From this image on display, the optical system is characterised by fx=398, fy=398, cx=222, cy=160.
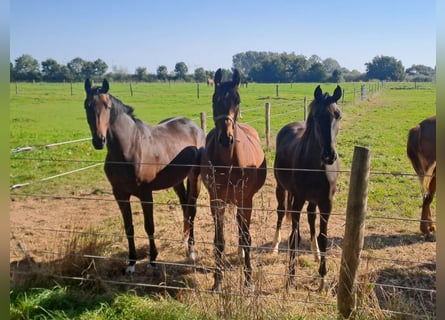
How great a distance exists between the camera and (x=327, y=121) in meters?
3.78

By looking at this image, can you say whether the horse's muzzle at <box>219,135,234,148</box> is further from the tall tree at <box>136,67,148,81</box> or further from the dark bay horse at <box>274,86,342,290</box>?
the tall tree at <box>136,67,148,81</box>

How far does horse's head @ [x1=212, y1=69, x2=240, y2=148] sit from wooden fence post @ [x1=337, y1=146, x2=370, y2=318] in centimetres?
135

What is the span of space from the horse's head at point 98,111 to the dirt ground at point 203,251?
0.72 meters

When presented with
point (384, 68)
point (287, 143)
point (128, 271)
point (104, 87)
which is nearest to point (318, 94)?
point (287, 143)

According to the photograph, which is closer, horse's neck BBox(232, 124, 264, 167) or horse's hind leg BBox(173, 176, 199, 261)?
horse's neck BBox(232, 124, 264, 167)

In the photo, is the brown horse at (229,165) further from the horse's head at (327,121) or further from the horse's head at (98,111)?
the horse's head at (98,111)

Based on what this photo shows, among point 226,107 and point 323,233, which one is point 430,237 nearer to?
point 323,233

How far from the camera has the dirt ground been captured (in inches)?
136

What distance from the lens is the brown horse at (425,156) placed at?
547 centimetres

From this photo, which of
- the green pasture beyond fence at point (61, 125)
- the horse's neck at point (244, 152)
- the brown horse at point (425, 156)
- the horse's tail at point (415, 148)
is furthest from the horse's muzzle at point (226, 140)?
the horse's tail at point (415, 148)

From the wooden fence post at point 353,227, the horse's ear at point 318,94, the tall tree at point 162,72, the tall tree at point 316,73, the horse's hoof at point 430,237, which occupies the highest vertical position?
the tall tree at point 162,72

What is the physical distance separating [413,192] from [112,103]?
18.4 feet

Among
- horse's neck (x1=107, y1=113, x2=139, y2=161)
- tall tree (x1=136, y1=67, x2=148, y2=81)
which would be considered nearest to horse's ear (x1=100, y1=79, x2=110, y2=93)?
horse's neck (x1=107, y1=113, x2=139, y2=161)

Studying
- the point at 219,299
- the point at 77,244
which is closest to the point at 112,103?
the point at 77,244
